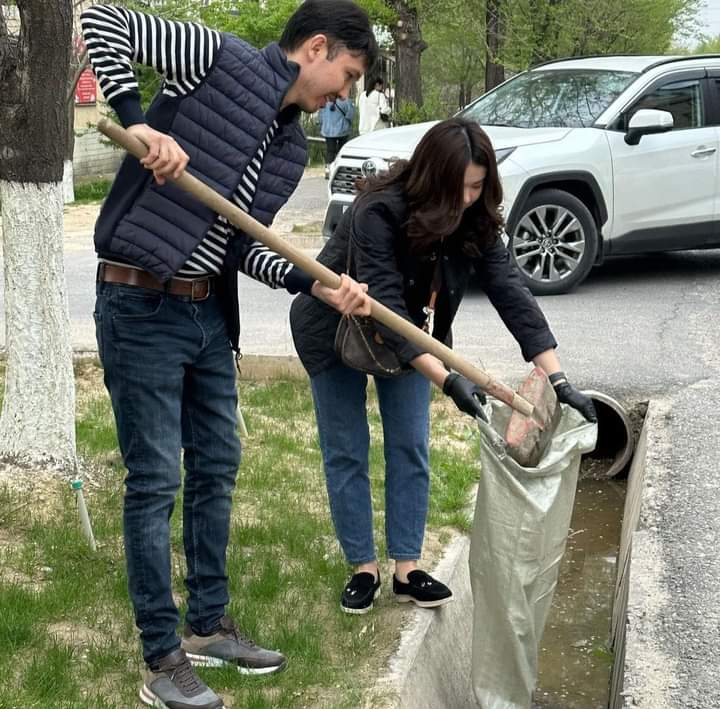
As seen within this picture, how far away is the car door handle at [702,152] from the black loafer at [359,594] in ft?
22.5

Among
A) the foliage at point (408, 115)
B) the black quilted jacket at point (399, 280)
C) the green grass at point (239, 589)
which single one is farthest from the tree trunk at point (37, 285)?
the foliage at point (408, 115)

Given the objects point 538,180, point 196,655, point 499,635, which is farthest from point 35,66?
point 538,180

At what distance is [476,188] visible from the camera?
3.70 m

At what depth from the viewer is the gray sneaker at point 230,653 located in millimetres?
3635

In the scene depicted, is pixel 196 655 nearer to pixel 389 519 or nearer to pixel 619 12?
pixel 389 519

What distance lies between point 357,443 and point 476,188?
939mm

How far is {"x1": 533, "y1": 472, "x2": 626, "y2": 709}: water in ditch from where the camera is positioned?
4.99 m

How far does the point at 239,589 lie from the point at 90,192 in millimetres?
15387

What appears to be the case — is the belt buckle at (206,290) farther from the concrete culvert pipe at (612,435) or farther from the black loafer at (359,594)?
the concrete culvert pipe at (612,435)

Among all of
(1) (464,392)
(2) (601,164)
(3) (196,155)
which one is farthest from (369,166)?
(3) (196,155)

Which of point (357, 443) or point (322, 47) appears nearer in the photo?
point (322, 47)

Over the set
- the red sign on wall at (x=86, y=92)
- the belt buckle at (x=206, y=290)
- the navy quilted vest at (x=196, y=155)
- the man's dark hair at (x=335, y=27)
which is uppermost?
the red sign on wall at (x=86, y=92)

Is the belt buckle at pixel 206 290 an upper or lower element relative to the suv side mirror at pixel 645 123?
lower

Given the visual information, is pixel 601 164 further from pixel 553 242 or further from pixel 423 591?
pixel 423 591
